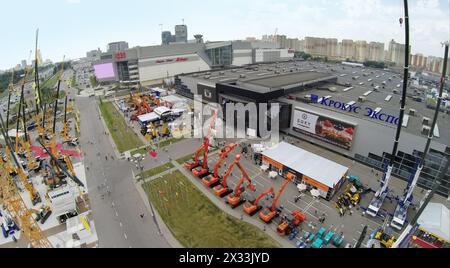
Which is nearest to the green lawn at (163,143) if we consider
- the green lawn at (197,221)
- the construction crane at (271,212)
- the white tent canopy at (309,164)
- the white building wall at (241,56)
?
the green lawn at (197,221)

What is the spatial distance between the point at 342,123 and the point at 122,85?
11006 centimetres

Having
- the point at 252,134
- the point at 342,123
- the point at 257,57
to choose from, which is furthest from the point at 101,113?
the point at 257,57

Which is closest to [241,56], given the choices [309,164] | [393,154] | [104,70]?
[104,70]

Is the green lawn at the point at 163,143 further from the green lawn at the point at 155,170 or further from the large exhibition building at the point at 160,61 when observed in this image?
the large exhibition building at the point at 160,61

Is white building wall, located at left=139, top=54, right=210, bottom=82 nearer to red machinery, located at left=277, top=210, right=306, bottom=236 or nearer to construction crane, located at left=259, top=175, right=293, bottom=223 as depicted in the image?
construction crane, located at left=259, top=175, right=293, bottom=223

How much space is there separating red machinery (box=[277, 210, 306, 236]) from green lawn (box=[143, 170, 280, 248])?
1785 mm

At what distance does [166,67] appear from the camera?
12312 cm

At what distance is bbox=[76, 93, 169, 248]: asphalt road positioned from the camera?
1190 inches

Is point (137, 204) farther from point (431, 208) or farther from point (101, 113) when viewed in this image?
point (101, 113)

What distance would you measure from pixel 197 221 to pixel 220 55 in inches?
4635

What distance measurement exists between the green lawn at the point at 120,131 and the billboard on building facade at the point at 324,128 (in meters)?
38.1
